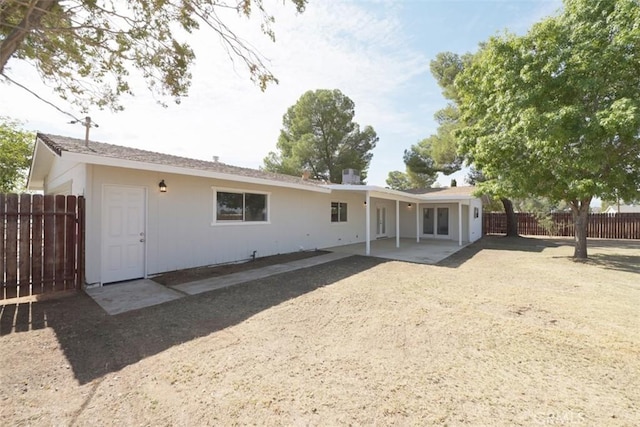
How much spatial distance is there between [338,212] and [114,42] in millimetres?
9602

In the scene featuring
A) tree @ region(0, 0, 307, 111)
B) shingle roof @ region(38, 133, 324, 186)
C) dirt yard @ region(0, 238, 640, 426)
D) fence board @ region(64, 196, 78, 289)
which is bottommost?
dirt yard @ region(0, 238, 640, 426)

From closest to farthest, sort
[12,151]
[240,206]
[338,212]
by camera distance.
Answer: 1. [240,206]
2. [338,212]
3. [12,151]

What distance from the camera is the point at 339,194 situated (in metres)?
13.4

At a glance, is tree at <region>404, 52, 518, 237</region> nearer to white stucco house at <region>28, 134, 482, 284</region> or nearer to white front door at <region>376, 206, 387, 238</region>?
white front door at <region>376, 206, 387, 238</region>

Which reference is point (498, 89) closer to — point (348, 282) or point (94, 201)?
point (348, 282)

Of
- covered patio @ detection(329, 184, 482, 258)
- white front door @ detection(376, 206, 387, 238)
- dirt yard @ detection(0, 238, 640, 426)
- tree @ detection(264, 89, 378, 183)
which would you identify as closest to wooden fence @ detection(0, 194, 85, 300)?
dirt yard @ detection(0, 238, 640, 426)

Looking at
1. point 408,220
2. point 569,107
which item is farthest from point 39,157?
point 408,220

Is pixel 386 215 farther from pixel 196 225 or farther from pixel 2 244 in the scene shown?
pixel 2 244

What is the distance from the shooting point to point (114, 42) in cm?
633

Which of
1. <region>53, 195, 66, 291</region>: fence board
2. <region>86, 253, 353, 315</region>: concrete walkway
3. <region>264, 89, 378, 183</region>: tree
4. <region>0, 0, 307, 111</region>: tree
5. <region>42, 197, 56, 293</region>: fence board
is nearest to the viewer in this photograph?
<region>86, 253, 353, 315</region>: concrete walkway

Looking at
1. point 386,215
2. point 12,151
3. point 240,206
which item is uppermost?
point 12,151

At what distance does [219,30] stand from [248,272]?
5.35 m

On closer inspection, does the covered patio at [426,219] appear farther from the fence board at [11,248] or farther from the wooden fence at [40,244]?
the fence board at [11,248]

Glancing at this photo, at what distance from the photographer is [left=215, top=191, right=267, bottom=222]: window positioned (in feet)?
27.7
